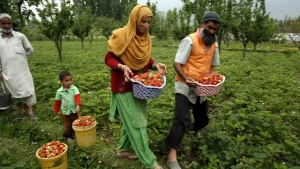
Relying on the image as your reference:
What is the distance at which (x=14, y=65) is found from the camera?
4.37 metres

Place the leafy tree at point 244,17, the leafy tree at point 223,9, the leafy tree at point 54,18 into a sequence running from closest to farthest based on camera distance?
1. the leafy tree at point 54,18
2. the leafy tree at point 223,9
3. the leafy tree at point 244,17

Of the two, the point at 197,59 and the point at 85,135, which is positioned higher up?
the point at 197,59

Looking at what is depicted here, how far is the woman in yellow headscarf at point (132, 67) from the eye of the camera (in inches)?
96.9

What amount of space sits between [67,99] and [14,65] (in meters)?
1.69

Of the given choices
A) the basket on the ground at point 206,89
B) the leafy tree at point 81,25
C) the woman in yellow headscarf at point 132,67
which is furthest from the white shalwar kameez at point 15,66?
the leafy tree at point 81,25

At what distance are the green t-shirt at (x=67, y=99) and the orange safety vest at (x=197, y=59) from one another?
168 cm

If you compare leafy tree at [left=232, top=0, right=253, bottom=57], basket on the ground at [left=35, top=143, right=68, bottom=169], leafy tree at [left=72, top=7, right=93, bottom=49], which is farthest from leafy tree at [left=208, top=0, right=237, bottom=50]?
leafy tree at [left=72, top=7, right=93, bottom=49]

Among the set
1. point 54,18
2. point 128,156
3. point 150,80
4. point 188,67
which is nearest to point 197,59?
point 188,67

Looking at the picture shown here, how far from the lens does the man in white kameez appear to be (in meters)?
4.31

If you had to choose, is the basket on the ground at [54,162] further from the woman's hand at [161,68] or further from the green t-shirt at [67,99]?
the woman's hand at [161,68]

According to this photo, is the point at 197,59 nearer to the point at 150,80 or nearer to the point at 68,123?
the point at 150,80

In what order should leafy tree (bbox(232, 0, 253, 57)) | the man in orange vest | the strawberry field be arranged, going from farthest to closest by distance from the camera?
leafy tree (bbox(232, 0, 253, 57)) < the strawberry field < the man in orange vest

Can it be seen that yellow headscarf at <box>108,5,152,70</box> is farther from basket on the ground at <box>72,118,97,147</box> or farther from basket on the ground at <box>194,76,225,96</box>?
basket on the ground at <box>72,118,97,147</box>

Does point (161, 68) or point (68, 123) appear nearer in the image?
point (161, 68)
